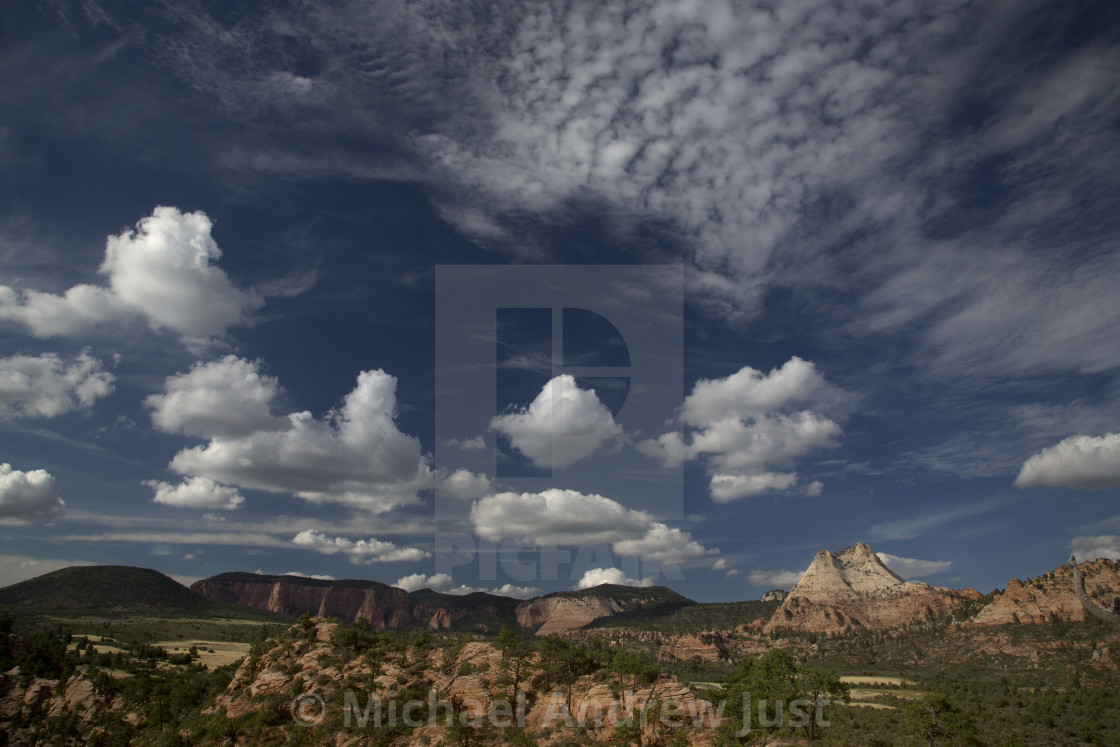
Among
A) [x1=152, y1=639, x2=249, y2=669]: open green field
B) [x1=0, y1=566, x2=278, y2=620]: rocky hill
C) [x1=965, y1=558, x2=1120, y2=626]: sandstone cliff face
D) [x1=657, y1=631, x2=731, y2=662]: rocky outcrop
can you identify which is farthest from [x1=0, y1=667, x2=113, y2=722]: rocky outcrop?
[x1=965, y1=558, x2=1120, y2=626]: sandstone cliff face

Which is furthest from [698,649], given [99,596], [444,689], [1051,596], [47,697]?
[99,596]

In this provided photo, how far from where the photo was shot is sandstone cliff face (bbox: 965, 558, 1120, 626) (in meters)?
130

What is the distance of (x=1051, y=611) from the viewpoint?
428ft

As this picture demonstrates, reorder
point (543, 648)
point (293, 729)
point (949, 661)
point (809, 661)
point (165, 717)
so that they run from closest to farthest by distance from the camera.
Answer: point (293, 729) < point (543, 648) < point (165, 717) < point (949, 661) < point (809, 661)

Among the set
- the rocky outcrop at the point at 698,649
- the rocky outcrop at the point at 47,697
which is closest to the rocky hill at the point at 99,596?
the rocky outcrop at the point at 47,697

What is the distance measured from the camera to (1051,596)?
134250 millimetres

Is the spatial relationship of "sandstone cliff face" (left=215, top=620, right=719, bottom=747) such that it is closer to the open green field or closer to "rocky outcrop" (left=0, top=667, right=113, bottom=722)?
"rocky outcrop" (left=0, top=667, right=113, bottom=722)

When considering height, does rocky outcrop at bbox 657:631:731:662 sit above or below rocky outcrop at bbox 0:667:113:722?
below

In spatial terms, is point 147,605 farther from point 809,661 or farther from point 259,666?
point 809,661

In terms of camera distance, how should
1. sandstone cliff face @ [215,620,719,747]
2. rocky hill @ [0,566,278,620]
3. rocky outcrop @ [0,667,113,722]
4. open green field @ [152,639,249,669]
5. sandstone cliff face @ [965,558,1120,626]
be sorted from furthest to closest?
rocky hill @ [0,566,278,620] → sandstone cliff face @ [965,558,1120,626] → open green field @ [152,639,249,669] → rocky outcrop @ [0,667,113,722] → sandstone cliff face @ [215,620,719,747]

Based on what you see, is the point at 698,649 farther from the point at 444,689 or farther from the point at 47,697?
the point at 47,697

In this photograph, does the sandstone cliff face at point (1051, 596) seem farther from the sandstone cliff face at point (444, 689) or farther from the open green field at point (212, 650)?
the open green field at point (212, 650)

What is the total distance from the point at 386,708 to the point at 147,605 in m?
169

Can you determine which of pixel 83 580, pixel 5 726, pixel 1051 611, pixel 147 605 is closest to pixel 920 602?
pixel 1051 611
